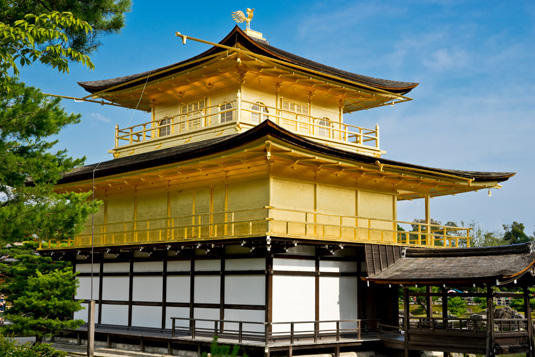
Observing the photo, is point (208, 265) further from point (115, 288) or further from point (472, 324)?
point (472, 324)

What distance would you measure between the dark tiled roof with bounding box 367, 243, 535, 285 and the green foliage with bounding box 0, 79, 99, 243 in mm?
11149

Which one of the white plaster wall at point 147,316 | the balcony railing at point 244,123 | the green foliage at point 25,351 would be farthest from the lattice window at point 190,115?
the green foliage at point 25,351

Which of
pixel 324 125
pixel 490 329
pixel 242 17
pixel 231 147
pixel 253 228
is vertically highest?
pixel 242 17

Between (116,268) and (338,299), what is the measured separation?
10.4 metres

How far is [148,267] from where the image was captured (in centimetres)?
2655

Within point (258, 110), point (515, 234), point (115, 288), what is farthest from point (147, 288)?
point (515, 234)

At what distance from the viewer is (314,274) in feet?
75.7

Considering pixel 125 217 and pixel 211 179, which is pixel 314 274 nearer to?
pixel 211 179

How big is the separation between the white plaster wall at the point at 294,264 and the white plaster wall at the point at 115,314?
8750 millimetres

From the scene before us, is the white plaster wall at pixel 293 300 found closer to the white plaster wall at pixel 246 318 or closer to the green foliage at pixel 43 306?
the white plaster wall at pixel 246 318

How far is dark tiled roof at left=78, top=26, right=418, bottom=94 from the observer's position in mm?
24562

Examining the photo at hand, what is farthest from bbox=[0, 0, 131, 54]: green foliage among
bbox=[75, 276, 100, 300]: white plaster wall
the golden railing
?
bbox=[75, 276, 100, 300]: white plaster wall

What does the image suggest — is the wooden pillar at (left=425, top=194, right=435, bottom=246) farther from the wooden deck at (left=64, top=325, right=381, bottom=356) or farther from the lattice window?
the lattice window

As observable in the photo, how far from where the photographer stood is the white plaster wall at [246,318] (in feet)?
71.1
